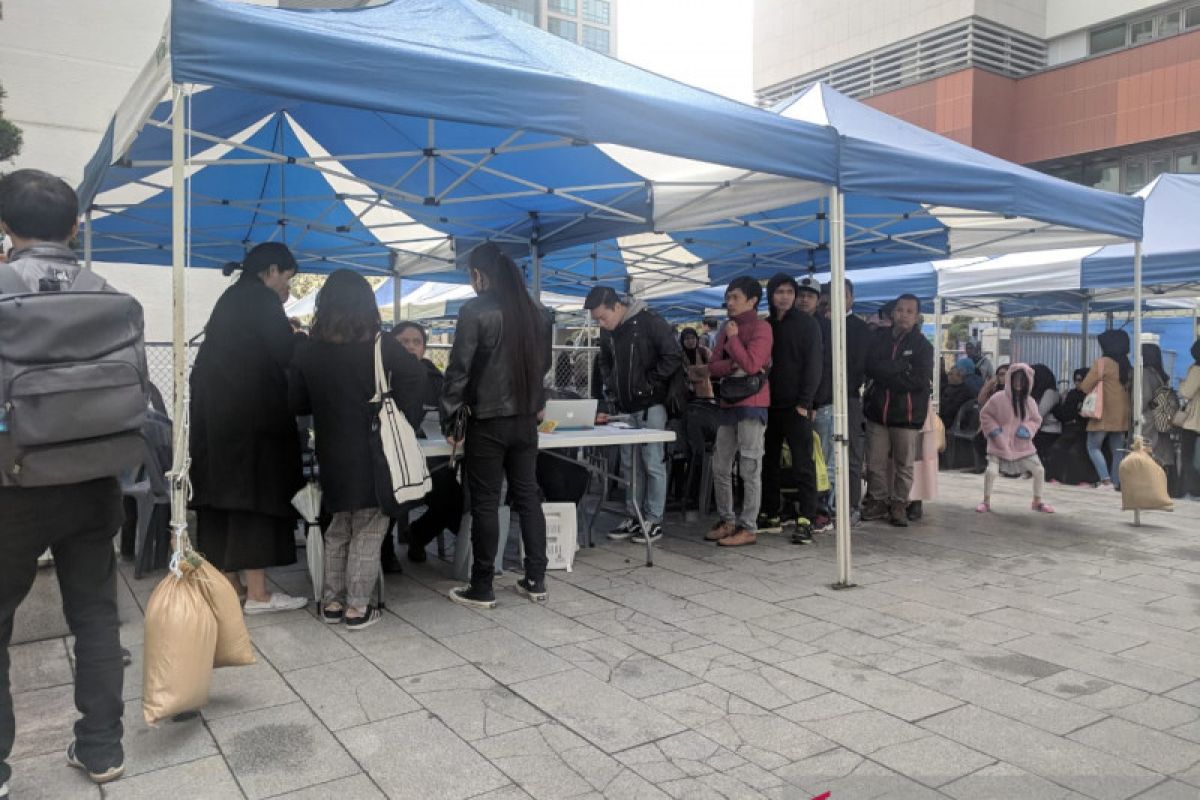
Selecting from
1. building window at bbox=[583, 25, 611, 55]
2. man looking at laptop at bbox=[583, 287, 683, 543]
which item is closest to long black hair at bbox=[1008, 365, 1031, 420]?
man looking at laptop at bbox=[583, 287, 683, 543]

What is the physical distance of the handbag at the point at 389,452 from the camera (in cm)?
393

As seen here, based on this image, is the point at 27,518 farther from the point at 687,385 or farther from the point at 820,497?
the point at 820,497

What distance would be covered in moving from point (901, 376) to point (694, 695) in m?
3.89

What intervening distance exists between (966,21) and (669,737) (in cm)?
2636

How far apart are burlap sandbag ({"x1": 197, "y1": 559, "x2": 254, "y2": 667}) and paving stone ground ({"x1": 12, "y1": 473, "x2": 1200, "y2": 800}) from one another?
0.24 meters

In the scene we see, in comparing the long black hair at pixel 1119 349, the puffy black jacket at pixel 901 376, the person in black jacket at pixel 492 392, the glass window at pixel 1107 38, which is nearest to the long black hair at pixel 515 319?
the person in black jacket at pixel 492 392

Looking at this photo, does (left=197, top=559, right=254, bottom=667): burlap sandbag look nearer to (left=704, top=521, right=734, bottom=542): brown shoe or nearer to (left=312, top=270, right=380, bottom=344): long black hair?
(left=312, top=270, right=380, bottom=344): long black hair

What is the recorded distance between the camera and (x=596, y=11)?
85.9 metres

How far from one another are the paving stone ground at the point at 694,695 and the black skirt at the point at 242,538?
0.34 metres

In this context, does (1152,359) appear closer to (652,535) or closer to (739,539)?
(739,539)

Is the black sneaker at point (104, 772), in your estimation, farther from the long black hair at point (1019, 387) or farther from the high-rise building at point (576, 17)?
the high-rise building at point (576, 17)

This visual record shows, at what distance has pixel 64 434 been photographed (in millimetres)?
2293

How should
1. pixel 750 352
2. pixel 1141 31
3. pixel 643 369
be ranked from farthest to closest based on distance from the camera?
pixel 1141 31
pixel 643 369
pixel 750 352

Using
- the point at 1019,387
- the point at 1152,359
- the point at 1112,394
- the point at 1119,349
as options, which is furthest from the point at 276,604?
the point at 1152,359
